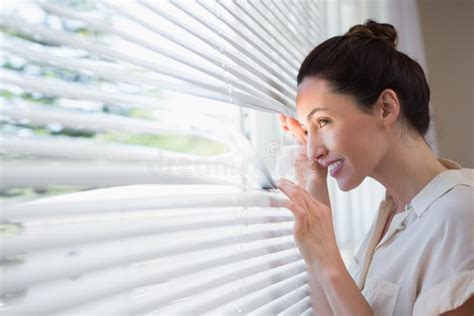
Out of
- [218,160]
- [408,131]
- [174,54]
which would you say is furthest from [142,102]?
[408,131]

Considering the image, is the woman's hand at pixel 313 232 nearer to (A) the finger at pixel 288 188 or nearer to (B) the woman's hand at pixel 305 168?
(A) the finger at pixel 288 188

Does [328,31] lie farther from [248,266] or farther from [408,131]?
[248,266]

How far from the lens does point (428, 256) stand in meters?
1.12

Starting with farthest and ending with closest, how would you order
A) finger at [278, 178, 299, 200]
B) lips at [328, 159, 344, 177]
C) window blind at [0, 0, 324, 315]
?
1. lips at [328, 159, 344, 177]
2. finger at [278, 178, 299, 200]
3. window blind at [0, 0, 324, 315]

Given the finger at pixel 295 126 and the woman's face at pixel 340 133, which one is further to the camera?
the finger at pixel 295 126

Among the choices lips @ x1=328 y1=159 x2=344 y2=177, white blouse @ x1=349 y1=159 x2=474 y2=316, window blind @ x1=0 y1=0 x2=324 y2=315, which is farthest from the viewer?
lips @ x1=328 y1=159 x2=344 y2=177

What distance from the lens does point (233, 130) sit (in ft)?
3.25

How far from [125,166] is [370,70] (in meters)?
0.74

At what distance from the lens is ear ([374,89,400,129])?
→ 4.06ft

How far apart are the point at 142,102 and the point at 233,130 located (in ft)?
0.96

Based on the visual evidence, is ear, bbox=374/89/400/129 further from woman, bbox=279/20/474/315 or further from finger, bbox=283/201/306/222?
finger, bbox=283/201/306/222

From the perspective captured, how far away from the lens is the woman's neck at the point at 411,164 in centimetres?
128

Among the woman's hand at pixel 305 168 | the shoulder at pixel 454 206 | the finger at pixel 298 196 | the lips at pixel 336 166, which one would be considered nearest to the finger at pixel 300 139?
the woman's hand at pixel 305 168

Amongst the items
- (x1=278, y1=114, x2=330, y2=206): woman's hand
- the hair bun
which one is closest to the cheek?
(x1=278, y1=114, x2=330, y2=206): woman's hand
